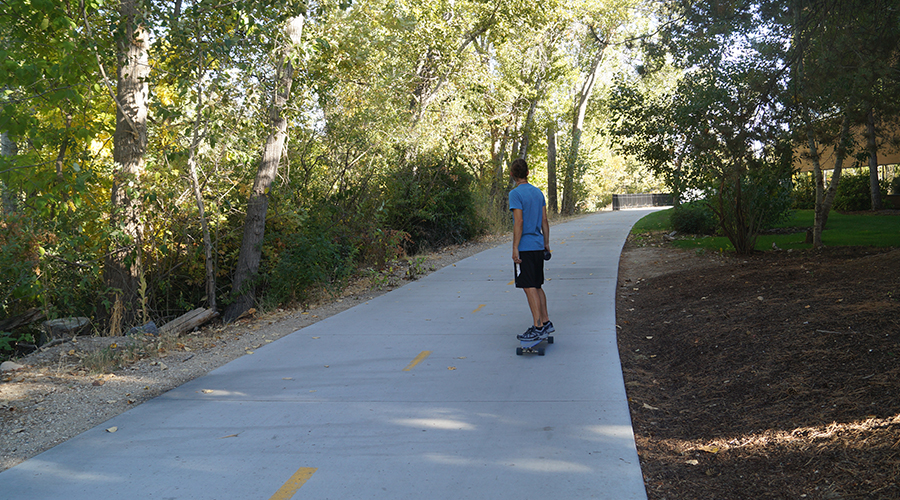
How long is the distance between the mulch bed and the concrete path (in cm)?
34

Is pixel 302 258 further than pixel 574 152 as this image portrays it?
No

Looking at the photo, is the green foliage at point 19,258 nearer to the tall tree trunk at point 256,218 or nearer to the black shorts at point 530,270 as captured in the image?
the tall tree trunk at point 256,218

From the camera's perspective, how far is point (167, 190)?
969cm

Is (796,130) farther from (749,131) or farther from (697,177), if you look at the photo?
(697,177)

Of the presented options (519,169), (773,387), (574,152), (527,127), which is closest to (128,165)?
(519,169)

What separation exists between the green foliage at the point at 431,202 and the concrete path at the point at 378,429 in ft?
29.1

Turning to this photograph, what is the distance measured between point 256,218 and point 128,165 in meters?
2.00

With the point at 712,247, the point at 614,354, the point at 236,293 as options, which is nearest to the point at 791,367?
the point at 614,354

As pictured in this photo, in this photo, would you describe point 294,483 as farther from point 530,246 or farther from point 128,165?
point 128,165

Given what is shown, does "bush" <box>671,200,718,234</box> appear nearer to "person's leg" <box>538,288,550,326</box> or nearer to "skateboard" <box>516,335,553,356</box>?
"person's leg" <box>538,288,550,326</box>

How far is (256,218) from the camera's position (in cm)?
1076

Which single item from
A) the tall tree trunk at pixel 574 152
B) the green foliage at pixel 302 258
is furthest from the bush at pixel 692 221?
the tall tree trunk at pixel 574 152

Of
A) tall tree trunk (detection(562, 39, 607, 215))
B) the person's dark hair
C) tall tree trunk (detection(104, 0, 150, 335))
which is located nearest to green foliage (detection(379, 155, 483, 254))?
tall tree trunk (detection(104, 0, 150, 335))

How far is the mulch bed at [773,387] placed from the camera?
3.99 metres
